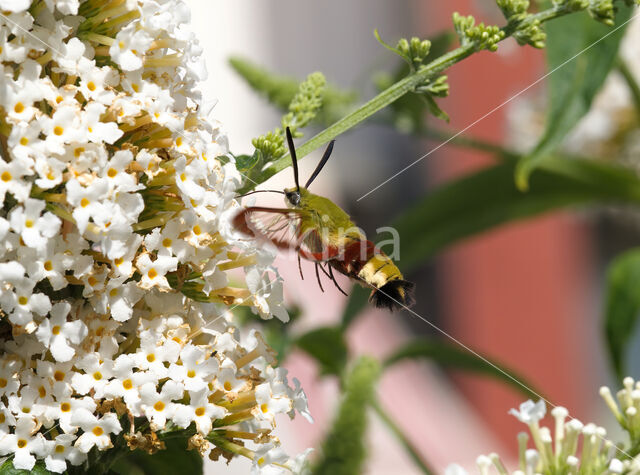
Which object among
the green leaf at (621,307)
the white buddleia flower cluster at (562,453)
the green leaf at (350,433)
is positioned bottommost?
the green leaf at (621,307)

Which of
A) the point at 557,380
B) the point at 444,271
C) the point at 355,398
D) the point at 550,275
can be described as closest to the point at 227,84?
the point at 444,271

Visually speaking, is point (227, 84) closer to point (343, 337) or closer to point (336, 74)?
point (336, 74)

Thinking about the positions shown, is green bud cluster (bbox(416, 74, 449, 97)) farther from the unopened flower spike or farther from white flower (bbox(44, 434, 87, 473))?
white flower (bbox(44, 434, 87, 473))

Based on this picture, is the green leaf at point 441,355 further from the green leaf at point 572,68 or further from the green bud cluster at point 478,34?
the green bud cluster at point 478,34

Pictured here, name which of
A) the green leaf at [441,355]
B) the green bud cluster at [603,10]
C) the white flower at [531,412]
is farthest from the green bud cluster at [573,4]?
the green leaf at [441,355]

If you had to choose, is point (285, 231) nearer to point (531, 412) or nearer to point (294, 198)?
point (294, 198)

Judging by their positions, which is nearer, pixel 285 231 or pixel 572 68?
pixel 285 231

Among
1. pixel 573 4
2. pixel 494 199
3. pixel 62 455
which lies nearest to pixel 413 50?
pixel 573 4
